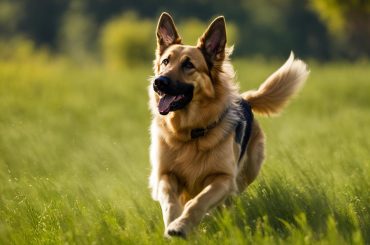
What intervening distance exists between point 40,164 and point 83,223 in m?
2.75

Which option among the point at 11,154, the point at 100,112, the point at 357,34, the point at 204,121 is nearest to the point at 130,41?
the point at 357,34

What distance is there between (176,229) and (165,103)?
141 cm

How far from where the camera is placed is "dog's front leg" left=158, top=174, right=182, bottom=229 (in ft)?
16.4

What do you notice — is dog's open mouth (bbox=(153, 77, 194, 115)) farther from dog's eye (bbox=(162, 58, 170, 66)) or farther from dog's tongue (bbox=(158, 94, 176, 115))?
dog's eye (bbox=(162, 58, 170, 66))

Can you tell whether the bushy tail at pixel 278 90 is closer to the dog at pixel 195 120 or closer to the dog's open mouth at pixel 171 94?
the dog at pixel 195 120

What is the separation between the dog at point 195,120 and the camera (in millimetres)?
5551

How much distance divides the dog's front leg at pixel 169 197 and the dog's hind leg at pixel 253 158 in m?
1.02

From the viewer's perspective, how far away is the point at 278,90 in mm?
7176

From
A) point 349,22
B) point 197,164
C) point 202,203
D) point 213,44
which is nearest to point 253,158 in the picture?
point 197,164

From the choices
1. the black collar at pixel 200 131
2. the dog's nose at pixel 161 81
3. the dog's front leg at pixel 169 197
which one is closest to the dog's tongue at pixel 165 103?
the dog's nose at pixel 161 81

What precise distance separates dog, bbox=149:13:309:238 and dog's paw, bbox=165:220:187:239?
1.77ft

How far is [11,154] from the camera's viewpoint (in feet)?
25.9

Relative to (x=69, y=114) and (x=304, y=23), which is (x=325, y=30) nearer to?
(x=304, y=23)

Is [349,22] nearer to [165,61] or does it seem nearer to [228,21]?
[228,21]
